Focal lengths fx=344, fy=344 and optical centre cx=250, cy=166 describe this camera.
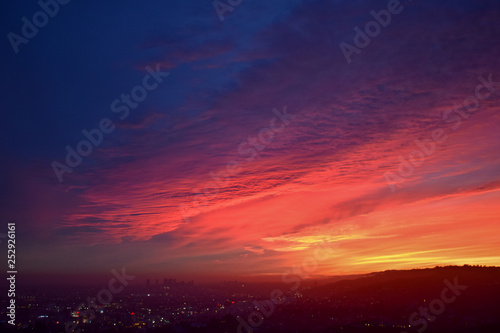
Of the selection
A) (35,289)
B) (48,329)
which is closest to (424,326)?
(48,329)

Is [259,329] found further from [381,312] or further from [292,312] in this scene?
[381,312]

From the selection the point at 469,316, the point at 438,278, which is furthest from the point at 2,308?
the point at 438,278

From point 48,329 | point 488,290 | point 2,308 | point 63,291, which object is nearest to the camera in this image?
point 48,329

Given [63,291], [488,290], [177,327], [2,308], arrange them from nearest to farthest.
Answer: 1. [177,327]
2. [2,308]
3. [488,290]
4. [63,291]

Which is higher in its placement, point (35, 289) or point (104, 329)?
point (35, 289)

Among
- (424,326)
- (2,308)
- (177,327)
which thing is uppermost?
(2,308)

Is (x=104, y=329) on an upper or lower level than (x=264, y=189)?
lower

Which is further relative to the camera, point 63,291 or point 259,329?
point 63,291

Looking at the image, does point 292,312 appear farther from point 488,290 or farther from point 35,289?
point 35,289

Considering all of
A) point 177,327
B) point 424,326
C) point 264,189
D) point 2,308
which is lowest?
point 424,326
